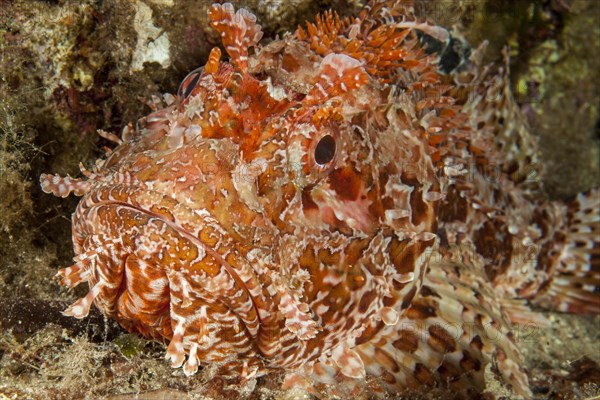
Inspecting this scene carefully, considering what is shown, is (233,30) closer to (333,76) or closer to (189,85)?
(189,85)

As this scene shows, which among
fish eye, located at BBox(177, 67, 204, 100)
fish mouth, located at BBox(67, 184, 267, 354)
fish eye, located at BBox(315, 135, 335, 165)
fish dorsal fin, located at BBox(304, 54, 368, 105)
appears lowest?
fish mouth, located at BBox(67, 184, 267, 354)

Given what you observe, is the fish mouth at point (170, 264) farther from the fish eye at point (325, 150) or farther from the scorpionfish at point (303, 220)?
the fish eye at point (325, 150)

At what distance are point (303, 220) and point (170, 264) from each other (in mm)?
892

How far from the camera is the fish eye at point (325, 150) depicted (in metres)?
3.27

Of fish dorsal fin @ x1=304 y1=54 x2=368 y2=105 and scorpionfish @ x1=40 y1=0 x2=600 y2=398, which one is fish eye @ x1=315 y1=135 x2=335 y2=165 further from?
fish dorsal fin @ x1=304 y1=54 x2=368 y2=105

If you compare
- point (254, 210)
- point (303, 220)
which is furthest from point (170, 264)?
point (303, 220)

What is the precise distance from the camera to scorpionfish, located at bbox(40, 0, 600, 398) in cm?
291

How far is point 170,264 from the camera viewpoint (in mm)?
2799


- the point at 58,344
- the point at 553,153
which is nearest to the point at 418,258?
the point at 58,344

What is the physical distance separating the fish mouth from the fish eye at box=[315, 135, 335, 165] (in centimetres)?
83

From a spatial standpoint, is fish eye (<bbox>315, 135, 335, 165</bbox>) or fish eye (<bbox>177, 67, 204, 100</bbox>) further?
fish eye (<bbox>177, 67, 204, 100</bbox>)

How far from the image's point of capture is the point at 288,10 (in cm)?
472

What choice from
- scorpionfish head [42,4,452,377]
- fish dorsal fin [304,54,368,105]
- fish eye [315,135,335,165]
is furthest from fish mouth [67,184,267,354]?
fish dorsal fin [304,54,368,105]

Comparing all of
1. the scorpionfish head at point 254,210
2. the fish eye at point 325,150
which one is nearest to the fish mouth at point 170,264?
the scorpionfish head at point 254,210
